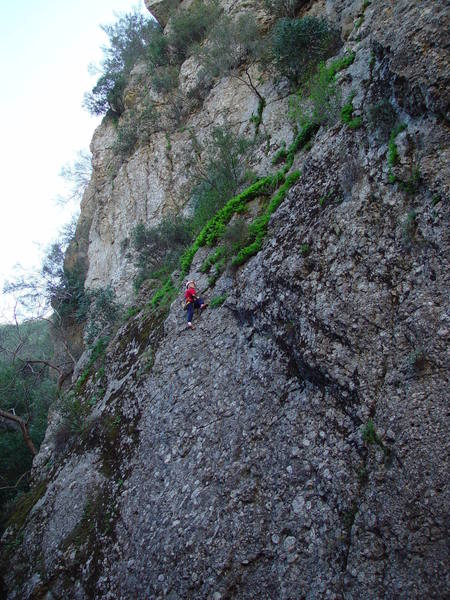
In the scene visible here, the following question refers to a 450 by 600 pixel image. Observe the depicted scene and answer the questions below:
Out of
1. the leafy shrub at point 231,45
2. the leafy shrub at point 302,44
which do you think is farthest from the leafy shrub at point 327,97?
the leafy shrub at point 231,45

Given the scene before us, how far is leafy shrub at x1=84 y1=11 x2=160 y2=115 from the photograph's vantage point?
26.7 meters

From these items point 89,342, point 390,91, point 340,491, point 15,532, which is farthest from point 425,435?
point 89,342

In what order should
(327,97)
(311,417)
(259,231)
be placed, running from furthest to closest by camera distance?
(259,231) < (327,97) < (311,417)

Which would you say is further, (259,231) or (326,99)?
(259,231)

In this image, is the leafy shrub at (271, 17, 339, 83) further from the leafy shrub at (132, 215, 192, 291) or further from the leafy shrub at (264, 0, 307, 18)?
the leafy shrub at (132, 215, 192, 291)

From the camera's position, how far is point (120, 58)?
2839cm

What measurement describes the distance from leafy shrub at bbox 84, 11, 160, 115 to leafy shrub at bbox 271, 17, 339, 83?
14728mm

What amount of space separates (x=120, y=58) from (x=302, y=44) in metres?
19.1

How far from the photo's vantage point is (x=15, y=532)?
10320 millimetres

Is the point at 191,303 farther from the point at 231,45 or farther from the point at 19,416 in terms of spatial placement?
the point at 231,45

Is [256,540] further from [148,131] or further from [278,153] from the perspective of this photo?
[148,131]

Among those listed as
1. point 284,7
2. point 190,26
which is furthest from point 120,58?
point 284,7

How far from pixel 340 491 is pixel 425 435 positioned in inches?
52.8

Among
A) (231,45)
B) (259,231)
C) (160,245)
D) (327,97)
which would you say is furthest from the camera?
(231,45)
